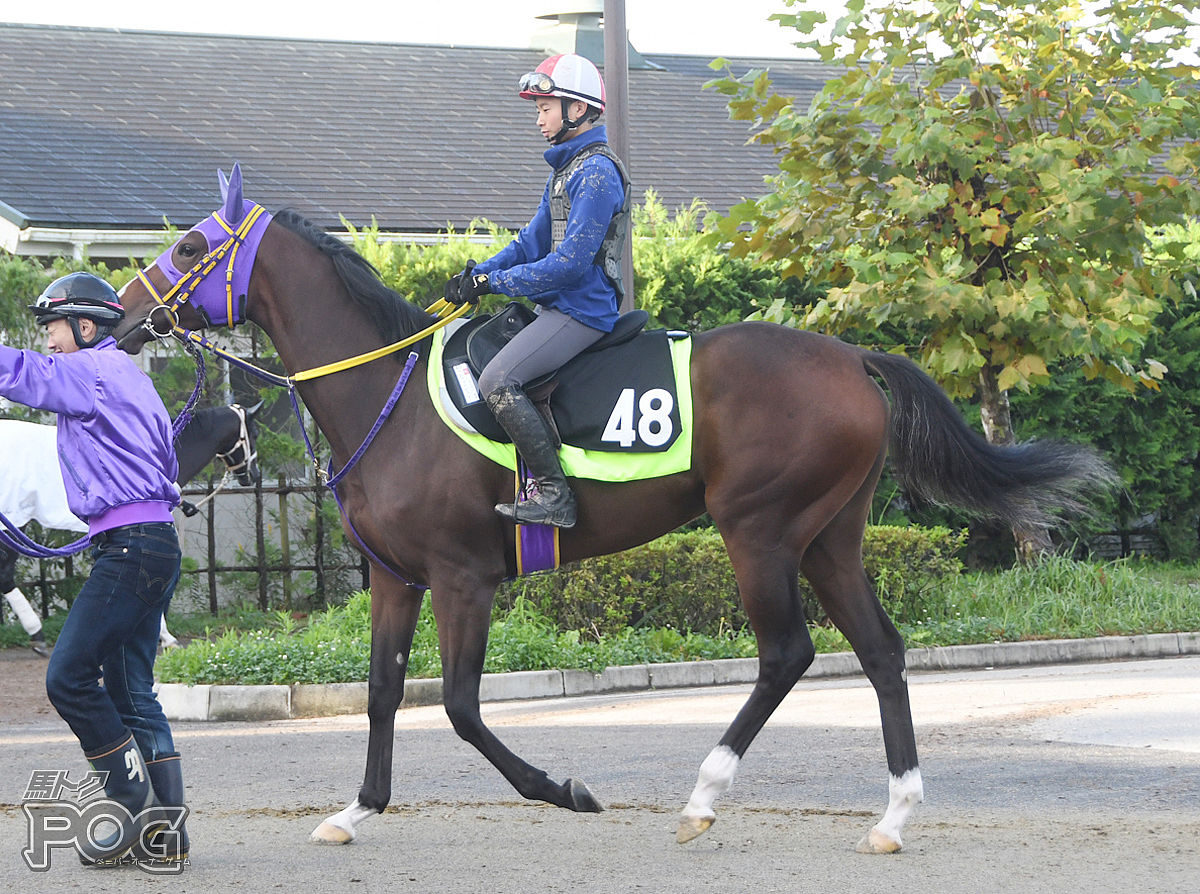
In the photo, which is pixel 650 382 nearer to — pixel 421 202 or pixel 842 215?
pixel 842 215

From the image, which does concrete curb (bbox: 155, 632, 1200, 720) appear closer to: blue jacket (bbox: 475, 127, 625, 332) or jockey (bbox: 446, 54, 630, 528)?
jockey (bbox: 446, 54, 630, 528)

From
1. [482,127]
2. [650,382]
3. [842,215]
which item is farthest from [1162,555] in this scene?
[650,382]

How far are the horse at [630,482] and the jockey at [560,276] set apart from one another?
0.21m

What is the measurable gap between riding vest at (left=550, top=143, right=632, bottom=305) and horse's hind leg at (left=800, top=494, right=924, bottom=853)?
1.37m

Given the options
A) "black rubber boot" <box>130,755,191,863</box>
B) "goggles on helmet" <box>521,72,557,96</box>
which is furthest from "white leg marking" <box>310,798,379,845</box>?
"goggles on helmet" <box>521,72,557,96</box>

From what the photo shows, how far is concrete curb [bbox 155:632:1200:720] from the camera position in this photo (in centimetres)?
956

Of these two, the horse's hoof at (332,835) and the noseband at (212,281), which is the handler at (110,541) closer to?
the noseband at (212,281)

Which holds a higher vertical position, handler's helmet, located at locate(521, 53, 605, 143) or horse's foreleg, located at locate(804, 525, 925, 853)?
handler's helmet, located at locate(521, 53, 605, 143)

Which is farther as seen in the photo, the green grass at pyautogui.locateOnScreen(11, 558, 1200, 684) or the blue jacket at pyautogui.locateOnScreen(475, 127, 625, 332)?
the green grass at pyautogui.locateOnScreen(11, 558, 1200, 684)

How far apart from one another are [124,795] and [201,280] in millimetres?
2099

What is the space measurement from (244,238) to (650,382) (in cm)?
183

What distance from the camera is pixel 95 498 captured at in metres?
5.12

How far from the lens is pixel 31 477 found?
11172 mm

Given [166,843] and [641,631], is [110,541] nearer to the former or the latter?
[166,843]
